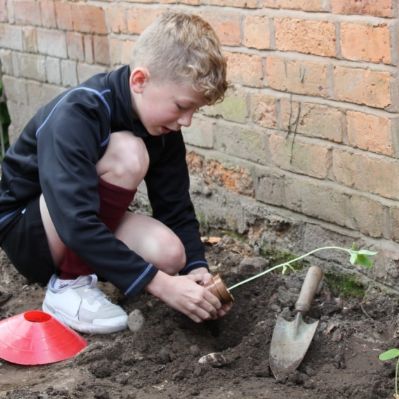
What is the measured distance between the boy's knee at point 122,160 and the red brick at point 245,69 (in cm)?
73

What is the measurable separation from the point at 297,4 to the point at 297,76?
0.86 feet

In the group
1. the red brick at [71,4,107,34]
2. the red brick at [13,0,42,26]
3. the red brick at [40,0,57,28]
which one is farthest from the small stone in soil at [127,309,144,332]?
the red brick at [13,0,42,26]

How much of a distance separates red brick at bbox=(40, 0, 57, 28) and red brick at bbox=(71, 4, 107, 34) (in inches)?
8.4

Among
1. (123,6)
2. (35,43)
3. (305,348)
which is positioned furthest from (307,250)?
(35,43)

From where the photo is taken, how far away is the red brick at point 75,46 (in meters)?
4.62

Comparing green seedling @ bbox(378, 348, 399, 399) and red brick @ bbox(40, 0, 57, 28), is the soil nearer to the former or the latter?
green seedling @ bbox(378, 348, 399, 399)

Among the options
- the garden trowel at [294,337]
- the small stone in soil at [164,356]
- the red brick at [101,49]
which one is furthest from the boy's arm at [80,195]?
the red brick at [101,49]

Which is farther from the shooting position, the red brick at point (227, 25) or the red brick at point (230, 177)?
the red brick at point (230, 177)

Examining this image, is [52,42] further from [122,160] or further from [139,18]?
[122,160]

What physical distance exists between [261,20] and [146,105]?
0.79 m

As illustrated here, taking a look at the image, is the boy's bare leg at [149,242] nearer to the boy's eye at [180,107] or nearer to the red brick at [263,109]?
the boy's eye at [180,107]

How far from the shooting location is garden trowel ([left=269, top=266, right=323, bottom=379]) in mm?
2842

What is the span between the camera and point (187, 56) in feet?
9.44

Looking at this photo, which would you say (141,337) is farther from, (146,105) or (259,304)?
(146,105)
